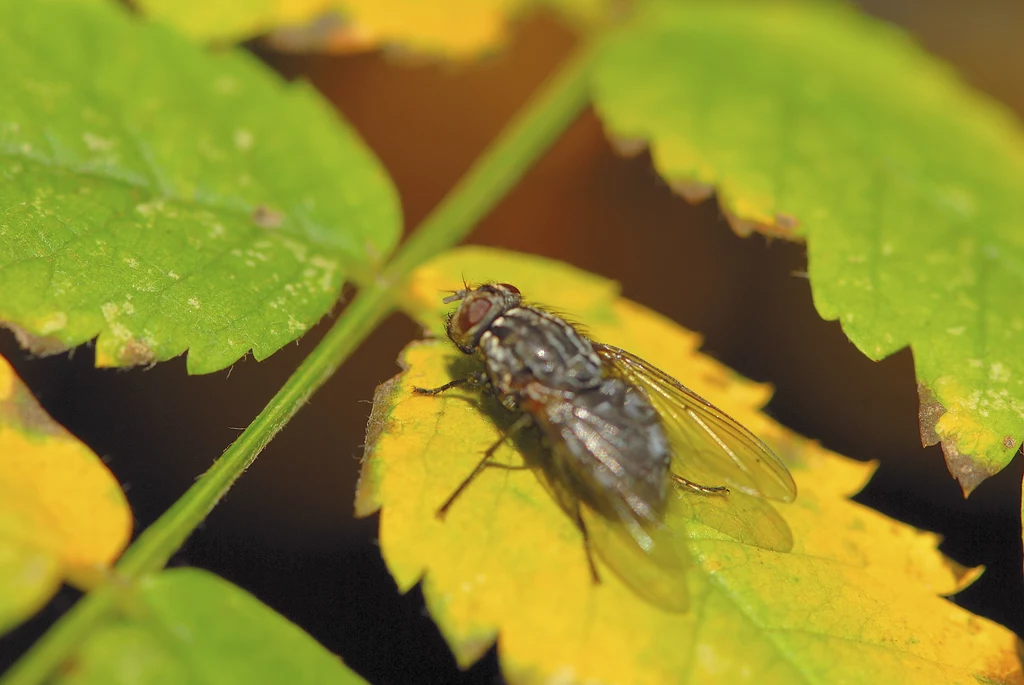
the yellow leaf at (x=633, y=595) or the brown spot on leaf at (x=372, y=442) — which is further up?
the yellow leaf at (x=633, y=595)

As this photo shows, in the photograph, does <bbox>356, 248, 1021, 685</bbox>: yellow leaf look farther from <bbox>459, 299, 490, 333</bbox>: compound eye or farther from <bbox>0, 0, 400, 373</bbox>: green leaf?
<bbox>0, 0, 400, 373</bbox>: green leaf

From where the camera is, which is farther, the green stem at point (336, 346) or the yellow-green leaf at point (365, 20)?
the yellow-green leaf at point (365, 20)

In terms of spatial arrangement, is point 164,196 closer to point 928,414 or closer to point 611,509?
point 611,509

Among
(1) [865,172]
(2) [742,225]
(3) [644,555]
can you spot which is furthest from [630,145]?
(3) [644,555]

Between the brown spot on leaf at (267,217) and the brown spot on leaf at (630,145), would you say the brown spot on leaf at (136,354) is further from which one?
the brown spot on leaf at (630,145)

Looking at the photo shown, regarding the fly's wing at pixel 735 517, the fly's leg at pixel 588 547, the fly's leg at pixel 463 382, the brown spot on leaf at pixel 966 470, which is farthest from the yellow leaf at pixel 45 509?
the brown spot on leaf at pixel 966 470

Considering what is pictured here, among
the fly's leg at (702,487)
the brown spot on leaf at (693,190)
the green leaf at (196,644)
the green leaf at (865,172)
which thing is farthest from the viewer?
the brown spot on leaf at (693,190)
